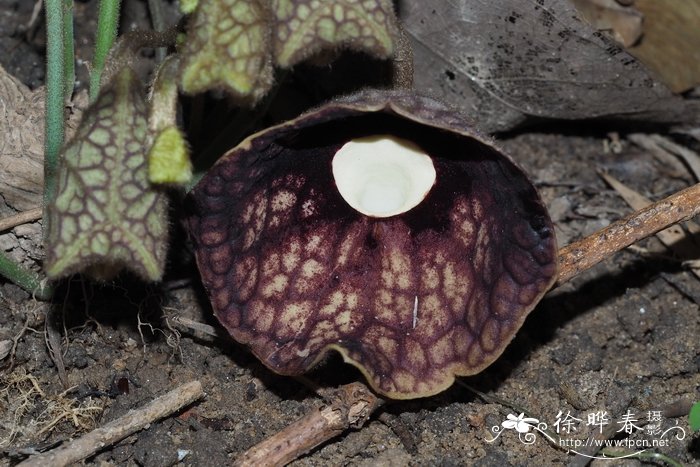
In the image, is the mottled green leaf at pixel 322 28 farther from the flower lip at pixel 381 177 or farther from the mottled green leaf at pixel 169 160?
the flower lip at pixel 381 177

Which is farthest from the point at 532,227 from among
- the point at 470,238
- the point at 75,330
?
the point at 75,330

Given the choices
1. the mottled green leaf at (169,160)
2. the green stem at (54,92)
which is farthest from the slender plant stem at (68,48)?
the mottled green leaf at (169,160)

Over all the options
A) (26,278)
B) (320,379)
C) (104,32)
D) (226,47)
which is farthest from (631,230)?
(26,278)

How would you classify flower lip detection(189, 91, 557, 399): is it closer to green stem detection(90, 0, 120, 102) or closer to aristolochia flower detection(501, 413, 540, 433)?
aristolochia flower detection(501, 413, 540, 433)

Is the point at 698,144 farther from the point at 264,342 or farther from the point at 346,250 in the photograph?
the point at 264,342

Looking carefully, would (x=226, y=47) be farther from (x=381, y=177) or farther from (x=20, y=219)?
(x=20, y=219)

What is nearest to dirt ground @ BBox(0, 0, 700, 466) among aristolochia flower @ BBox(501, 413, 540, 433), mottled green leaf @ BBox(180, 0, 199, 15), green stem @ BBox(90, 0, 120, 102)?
aristolochia flower @ BBox(501, 413, 540, 433)

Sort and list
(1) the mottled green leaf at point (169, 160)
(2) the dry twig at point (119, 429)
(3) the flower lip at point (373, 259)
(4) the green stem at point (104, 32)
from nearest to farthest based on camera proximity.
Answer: (1) the mottled green leaf at point (169, 160) → (2) the dry twig at point (119, 429) → (3) the flower lip at point (373, 259) → (4) the green stem at point (104, 32)
